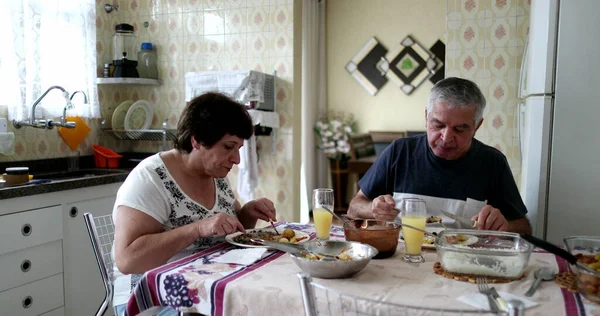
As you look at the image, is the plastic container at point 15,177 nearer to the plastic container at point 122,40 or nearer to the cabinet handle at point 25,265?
the cabinet handle at point 25,265

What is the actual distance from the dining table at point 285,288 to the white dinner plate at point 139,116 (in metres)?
2.37

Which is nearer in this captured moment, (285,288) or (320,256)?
(285,288)

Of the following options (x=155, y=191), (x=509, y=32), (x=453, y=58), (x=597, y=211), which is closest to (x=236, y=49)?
(x=453, y=58)

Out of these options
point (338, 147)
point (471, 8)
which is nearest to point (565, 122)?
point (471, 8)

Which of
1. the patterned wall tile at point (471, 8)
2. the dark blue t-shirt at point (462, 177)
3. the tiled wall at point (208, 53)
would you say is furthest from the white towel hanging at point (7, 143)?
the patterned wall tile at point (471, 8)

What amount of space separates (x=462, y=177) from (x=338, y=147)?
12.2ft

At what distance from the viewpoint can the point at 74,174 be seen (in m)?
3.13

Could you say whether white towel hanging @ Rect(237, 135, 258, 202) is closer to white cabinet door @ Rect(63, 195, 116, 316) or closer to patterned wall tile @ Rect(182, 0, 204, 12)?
white cabinet door @ Rect(63, 195, 116, 316)

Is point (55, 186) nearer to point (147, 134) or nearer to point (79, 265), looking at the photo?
point (79, 265)

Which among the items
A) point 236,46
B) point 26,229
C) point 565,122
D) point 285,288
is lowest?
point 26,229

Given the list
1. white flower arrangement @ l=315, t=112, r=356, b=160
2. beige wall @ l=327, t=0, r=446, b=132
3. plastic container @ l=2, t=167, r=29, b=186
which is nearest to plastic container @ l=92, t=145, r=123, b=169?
plastic container @ l=2, t=167, r=29, b=186

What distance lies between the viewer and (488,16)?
9.96 ft

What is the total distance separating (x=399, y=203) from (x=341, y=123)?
12.6ft

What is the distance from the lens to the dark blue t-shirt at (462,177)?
1.89 m
